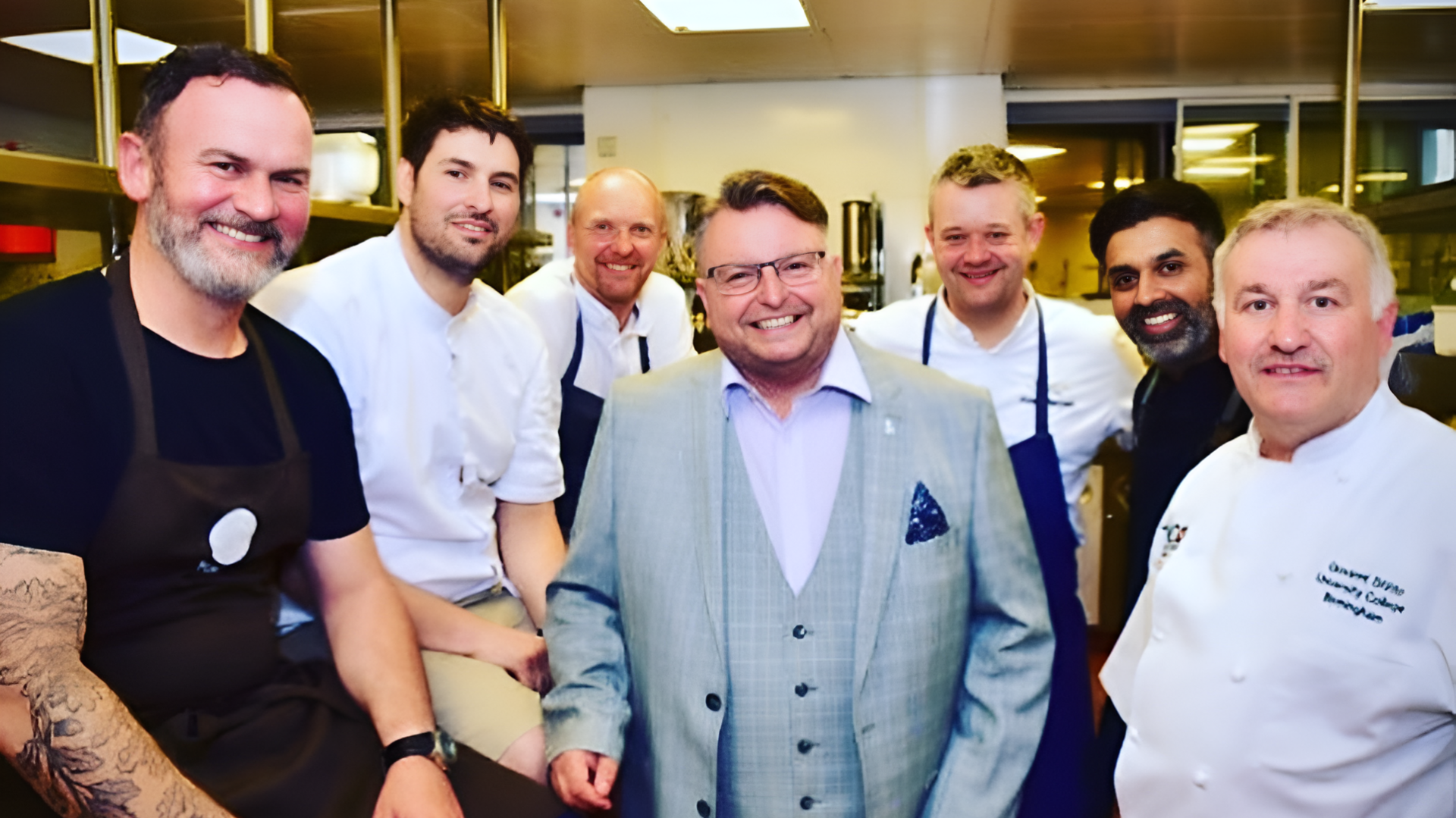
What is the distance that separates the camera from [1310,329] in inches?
39.4

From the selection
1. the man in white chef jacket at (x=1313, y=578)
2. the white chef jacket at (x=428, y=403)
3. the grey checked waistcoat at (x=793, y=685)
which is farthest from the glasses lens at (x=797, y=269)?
the white chef jacket at (x=428, y=403)

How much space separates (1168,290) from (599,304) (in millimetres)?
→ 1212

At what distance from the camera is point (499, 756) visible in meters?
1.47

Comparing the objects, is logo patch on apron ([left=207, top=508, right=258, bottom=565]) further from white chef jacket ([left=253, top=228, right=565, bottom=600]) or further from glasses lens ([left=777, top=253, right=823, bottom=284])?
glasses lens ([left=777, top=253, right=823, bottom=284])

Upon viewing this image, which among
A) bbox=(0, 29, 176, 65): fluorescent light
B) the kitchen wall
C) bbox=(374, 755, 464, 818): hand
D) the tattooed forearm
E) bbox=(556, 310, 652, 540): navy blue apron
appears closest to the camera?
the tattooed forearm

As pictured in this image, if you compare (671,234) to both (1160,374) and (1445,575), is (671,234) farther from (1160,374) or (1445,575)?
(1445,575)

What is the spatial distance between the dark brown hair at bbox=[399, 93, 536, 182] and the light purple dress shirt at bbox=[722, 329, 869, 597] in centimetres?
64

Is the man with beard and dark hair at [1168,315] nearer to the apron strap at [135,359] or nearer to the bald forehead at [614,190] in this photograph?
the bald forehead at [614,190]

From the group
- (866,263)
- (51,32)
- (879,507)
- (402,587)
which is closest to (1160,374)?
(879,507)

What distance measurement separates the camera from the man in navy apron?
1707mm

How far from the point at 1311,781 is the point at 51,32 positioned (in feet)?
5.56

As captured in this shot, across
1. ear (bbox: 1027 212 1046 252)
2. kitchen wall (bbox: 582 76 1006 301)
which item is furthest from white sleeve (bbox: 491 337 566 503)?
kitchen wall (bbox: 582 76 1006 301)

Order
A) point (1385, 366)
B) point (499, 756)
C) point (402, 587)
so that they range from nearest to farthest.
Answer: point (1385, 366), point (499, 756), point (402, 587)

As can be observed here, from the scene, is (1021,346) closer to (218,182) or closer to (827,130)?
(218,182)
